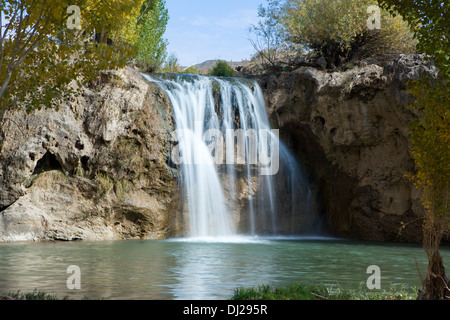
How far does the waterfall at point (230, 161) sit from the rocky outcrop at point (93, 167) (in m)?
0.96

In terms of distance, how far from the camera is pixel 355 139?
71.1ft

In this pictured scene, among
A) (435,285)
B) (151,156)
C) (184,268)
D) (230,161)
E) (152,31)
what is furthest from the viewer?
(152,31)

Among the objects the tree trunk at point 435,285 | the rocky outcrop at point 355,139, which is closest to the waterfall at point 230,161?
the rocky outcrop at point 355,139

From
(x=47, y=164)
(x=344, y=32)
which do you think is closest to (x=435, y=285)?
(x=47, y=164)

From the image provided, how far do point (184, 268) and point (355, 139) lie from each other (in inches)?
512

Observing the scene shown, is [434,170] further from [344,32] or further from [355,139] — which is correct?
[344,32]

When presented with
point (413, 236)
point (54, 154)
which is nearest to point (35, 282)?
point (54, 154)

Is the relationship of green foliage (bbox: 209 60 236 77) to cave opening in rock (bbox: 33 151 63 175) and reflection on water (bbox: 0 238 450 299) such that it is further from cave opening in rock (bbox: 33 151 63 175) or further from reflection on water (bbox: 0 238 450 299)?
reflection on water (bbox: 0 238 450 299)

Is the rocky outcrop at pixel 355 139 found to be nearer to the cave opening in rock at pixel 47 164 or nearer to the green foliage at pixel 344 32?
the green foliage at pixel 344 32

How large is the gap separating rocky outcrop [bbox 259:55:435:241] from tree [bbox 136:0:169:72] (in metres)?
10.3

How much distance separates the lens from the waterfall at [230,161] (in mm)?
21328

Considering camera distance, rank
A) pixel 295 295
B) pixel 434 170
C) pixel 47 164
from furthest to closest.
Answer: pixel 47 164
pixel 295 295
pixel 434 170

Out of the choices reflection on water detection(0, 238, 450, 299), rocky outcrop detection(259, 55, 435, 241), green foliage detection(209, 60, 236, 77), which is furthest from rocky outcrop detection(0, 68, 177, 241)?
green foliage detection(209, 60, 236, 77)

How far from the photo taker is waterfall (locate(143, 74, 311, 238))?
70.0 ft
